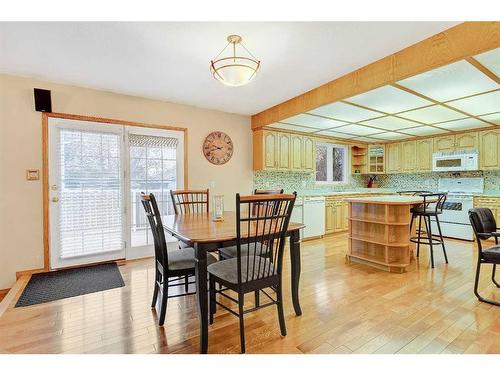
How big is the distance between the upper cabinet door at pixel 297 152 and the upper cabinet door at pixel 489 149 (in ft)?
10.8

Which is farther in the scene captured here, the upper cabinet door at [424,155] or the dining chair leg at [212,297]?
the upper cabinet door at [424,155]

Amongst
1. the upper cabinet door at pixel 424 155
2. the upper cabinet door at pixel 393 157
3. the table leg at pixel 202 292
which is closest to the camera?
the table leg at pixel 202 292

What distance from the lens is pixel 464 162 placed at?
5023 mm

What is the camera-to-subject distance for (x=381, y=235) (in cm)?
341

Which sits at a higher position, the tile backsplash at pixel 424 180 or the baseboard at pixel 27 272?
the tile backsplash at pixel 424 180

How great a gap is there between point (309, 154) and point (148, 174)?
3.16 metres

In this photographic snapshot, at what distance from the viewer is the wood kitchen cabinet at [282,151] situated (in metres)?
4.75

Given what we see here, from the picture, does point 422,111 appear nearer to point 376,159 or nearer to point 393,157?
point 393,157

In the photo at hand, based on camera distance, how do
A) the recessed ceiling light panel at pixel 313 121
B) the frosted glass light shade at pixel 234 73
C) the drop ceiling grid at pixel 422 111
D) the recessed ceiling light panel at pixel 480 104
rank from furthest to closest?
the recessed ceiling light panel at pixel 313 121 → the recessed ceiling light panel at pixel 480 104 → the drop ceiling grid at pixel 422 111 → the frosted glass light shade at pixel 234 73

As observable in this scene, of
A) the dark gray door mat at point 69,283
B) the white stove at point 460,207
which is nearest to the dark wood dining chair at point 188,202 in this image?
the dark gray door mat at point 69,283

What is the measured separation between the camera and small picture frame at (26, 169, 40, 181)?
310 centimetres

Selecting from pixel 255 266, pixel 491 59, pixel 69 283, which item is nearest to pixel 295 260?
pixel 255 266

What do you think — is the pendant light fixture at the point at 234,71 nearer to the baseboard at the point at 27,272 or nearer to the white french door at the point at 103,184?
the white french door at the point at 103,184

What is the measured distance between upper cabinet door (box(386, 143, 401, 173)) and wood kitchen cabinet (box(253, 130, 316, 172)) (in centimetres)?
222
